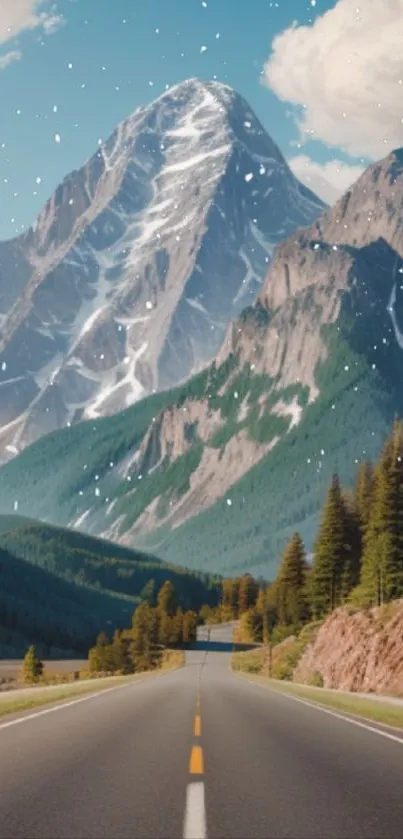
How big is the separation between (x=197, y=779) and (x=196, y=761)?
2.29 meters

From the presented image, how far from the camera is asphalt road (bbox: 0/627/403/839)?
1235cm

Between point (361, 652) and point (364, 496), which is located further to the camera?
point (364, 496)

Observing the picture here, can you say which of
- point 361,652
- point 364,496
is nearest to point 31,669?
point 364,496

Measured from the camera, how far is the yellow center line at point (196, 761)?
17.0m

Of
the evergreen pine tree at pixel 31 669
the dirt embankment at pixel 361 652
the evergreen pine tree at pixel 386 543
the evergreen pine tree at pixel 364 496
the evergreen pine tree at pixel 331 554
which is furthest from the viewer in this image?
the evergreen pine tree at pixel 31 669

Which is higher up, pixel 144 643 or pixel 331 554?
pixel 331 554

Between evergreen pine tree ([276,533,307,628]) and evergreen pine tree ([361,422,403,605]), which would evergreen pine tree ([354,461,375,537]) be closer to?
evergreen pine tree ([361,422,403,605])

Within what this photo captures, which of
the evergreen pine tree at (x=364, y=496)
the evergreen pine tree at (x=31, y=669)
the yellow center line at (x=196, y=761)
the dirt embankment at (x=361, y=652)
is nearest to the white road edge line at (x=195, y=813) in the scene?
the yellow center line at (x=196, y=761)

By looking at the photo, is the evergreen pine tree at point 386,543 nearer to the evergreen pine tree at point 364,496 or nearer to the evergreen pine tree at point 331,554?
the evergreen pine tree at point 331,554

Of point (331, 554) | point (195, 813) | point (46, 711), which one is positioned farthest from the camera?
point (331, 554)

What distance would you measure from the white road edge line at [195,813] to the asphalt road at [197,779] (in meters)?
0.01

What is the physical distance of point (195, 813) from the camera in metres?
13.1

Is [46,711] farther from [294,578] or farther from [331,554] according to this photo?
[294,578]

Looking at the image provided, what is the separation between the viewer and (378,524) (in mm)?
87188
